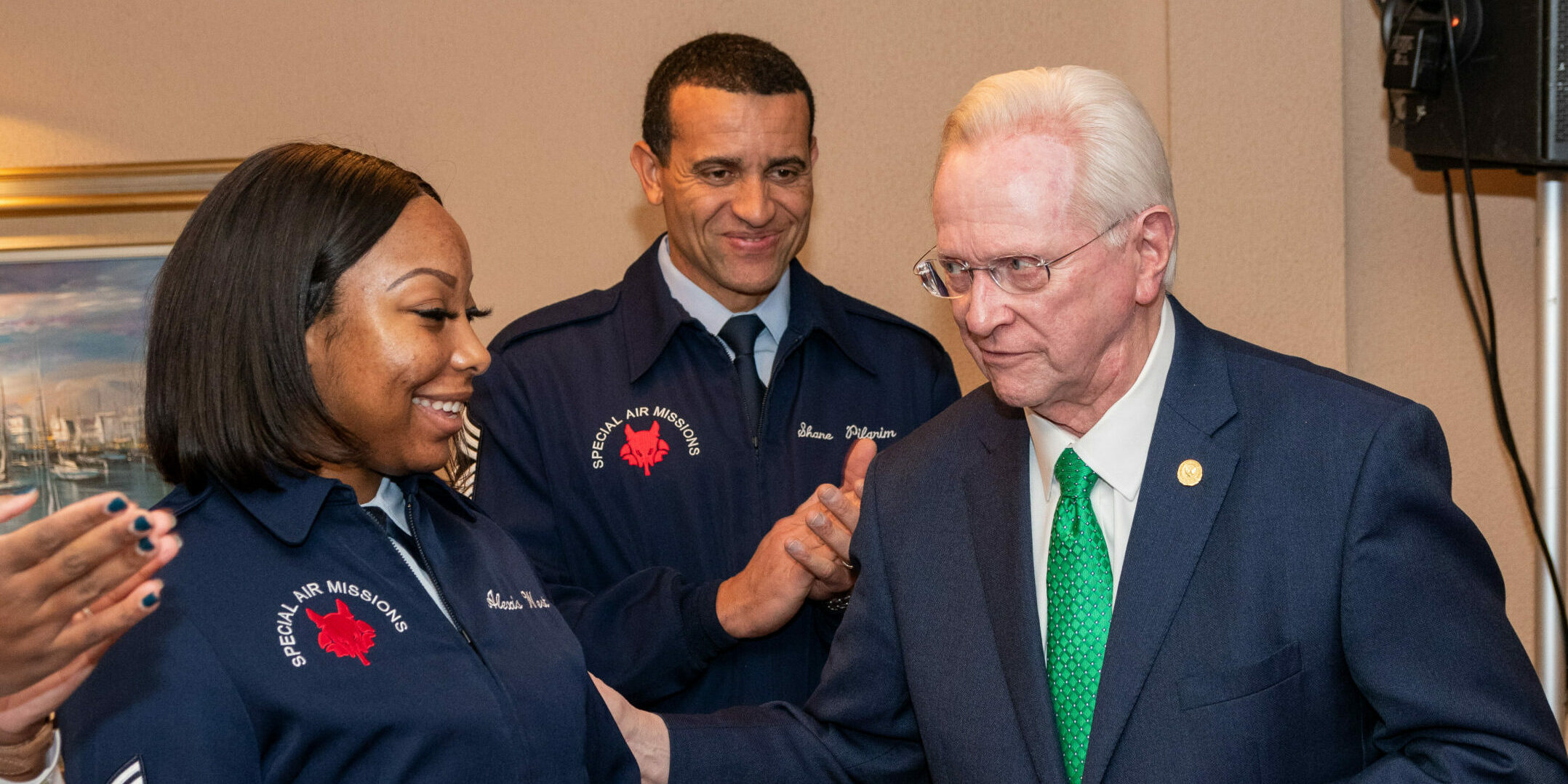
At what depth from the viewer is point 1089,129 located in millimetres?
1492

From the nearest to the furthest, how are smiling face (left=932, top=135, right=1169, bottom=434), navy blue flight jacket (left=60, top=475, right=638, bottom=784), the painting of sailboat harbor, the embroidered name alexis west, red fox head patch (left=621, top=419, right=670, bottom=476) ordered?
navy blue flight jacket (left=60, top=475, right=638, bottom=784) < smiling face (left=932, top=135, right=1169, bottom=434) < the embroidered name alexis west < red fox head patch (left=621, top=419, right=670, bottom=476) < the painting of sailboat harbor

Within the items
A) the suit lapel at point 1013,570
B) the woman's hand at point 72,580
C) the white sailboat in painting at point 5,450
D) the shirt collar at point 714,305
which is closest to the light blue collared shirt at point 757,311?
the shirt collar at point 714,305

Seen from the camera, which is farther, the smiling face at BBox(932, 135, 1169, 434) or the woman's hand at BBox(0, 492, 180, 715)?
the smiling face at BBox(932, 135, 1169, 434)

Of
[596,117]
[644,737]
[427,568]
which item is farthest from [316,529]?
[596,117]

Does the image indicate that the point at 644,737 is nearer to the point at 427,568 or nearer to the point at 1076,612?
the point at 427,568

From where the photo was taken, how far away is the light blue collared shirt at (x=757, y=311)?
2.41 m

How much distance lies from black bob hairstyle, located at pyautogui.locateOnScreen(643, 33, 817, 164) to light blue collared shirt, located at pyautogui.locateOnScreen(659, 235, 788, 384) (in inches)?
8.9

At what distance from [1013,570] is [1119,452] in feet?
0.62

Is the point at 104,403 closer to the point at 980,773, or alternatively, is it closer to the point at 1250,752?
the point at 980,773

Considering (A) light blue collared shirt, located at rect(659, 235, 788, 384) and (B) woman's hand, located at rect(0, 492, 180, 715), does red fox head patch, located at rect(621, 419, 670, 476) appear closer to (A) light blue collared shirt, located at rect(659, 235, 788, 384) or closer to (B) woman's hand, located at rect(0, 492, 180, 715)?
(A) light blue collared shirt, located at rect(659, 235, 788, 384)

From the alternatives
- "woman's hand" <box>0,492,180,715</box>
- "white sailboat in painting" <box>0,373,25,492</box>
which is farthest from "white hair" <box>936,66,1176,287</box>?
"white sailboat in painting" <box>0,373,25,492</box>

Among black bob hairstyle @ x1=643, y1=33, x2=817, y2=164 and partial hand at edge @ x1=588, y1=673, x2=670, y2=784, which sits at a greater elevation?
black bob hairstyle @ x1=643, y1=33, x2=817, y2=164

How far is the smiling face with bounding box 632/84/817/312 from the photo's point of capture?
7.66 ft

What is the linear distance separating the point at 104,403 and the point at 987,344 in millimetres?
2438
